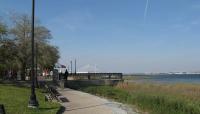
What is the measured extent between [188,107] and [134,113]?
4010 mm

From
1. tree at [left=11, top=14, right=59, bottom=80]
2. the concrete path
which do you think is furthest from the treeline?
the concrete path

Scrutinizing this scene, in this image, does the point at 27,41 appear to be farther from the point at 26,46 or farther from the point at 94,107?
the point at 94,107

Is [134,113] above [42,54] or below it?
below

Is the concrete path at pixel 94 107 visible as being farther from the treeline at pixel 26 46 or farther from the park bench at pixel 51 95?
the treeline at pixel 26 46

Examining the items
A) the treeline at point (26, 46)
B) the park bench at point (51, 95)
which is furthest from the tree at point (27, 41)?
the park bench at point (51, 95)

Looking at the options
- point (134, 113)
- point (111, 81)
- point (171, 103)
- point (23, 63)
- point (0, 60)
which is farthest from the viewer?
point (111, 81)

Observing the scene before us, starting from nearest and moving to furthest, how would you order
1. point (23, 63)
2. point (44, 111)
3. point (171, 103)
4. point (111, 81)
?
1. point (44, 111)
2. point (171, 103)
3. point (23, 63)
4. point (111, 81)

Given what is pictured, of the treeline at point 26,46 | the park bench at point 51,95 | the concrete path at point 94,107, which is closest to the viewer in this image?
the concrete path at point 94,107

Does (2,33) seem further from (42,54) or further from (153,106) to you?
(153,106)

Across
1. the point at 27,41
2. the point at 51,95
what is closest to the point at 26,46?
the point at 27,41

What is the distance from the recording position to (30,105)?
69.3 feet

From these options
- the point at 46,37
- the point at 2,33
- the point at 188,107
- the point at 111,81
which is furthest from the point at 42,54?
the point at 188,107

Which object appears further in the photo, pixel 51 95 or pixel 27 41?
pixel 27 41

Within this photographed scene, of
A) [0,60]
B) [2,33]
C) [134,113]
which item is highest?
[2,33]
